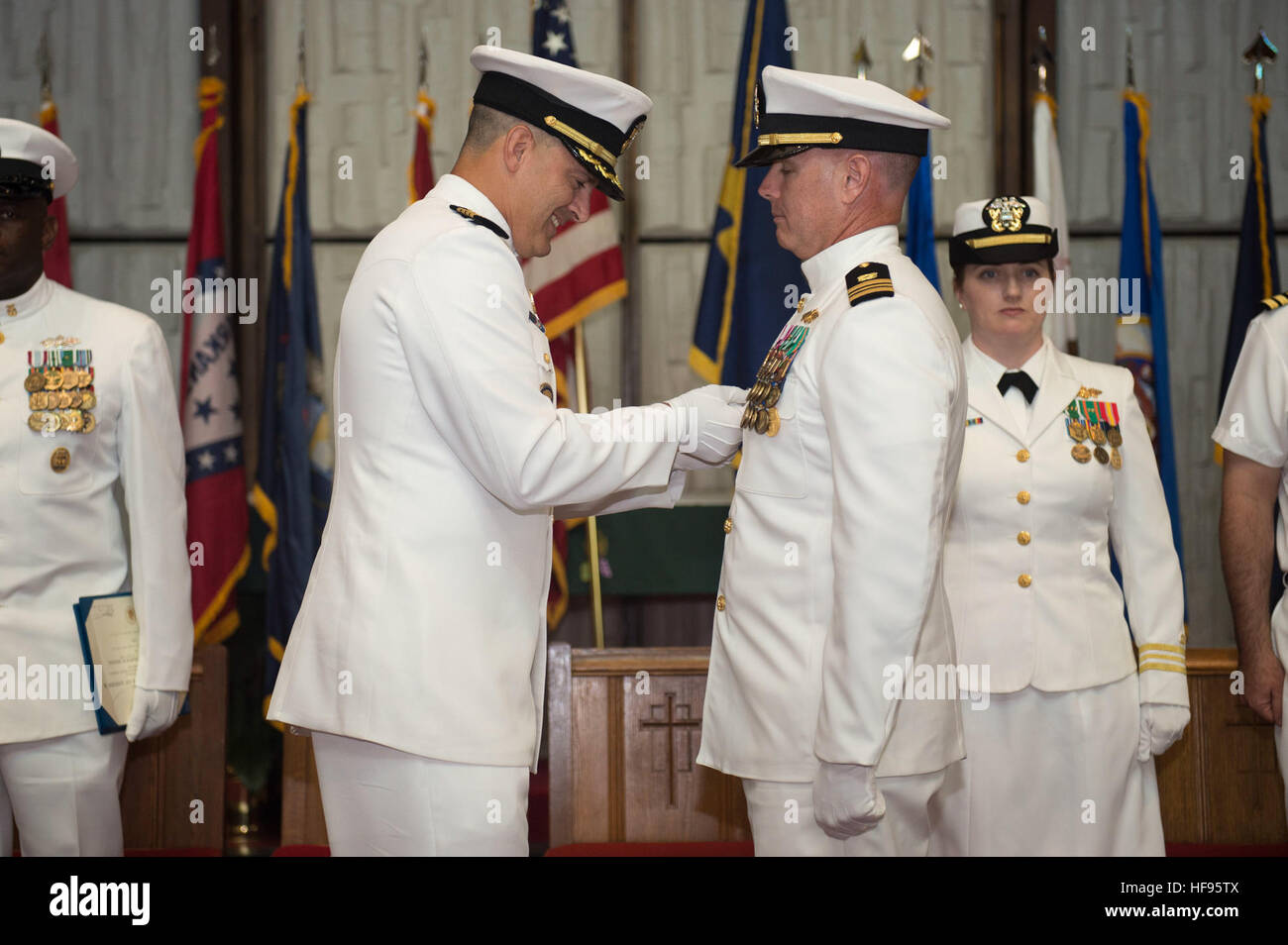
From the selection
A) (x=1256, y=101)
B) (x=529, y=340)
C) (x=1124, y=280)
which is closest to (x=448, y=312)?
(x=529, y=340)

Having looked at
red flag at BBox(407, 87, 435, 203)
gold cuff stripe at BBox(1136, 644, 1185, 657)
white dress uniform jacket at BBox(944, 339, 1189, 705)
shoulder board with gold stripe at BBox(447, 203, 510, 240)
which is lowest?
gold cuff stripe at BBox(1136, 644, 1185, 657)

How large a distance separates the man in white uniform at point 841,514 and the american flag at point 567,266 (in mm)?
1988

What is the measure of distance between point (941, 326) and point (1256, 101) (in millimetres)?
2905

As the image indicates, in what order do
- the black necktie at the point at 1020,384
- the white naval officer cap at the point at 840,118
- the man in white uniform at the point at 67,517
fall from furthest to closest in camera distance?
1. the black necktie at the point at 1020,384
2. the man in white uniform at the point at 67,517
3. the white naval officer cap at the point at 840,118

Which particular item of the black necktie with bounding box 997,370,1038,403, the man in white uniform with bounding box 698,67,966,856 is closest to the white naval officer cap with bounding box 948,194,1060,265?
the black necktie with bounding box 997,370,1038,403

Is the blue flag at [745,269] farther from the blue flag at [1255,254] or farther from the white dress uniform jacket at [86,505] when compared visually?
the white dress uniform jacket at [86,505]

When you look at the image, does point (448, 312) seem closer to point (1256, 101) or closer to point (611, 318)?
point (611, 318)

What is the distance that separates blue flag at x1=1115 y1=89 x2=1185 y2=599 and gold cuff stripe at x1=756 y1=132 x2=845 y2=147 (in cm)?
239

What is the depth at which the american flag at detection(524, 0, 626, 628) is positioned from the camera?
3920mm

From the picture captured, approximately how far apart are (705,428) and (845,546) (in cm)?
40

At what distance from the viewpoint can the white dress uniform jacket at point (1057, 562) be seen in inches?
94.3

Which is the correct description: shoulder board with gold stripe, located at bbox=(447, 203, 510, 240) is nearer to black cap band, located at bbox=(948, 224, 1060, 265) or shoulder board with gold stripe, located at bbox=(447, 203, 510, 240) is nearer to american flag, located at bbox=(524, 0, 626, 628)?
black cap band, located at bbox=(948, 224, 1060, 265)

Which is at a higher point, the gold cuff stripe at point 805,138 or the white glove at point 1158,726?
the gold cuff stripe at point 805,138

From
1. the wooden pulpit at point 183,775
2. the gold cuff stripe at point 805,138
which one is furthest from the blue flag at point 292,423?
the gold cuff stripe at point 805,138
